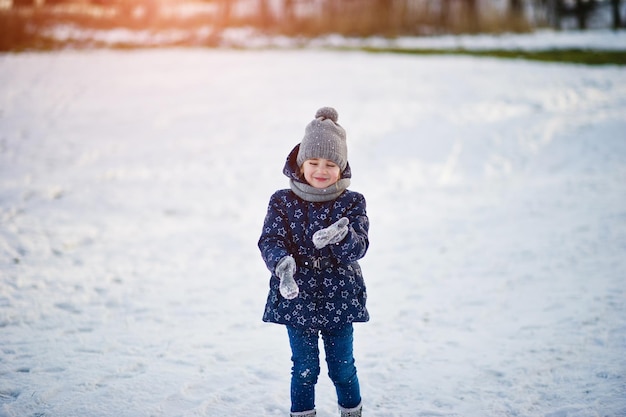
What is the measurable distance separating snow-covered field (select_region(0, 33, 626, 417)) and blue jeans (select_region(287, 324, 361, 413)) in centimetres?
56

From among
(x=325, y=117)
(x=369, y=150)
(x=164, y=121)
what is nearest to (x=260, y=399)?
(x=325, y=117)

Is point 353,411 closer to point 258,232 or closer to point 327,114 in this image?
point 327,114

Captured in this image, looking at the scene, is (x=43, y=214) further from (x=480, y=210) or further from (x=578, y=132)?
(x=578, y=132)

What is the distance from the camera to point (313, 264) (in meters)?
2.62

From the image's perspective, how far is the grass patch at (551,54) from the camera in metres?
15.6

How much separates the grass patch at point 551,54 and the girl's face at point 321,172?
49.7 ft

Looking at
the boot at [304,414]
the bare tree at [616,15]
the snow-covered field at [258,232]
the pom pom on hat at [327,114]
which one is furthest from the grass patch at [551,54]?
the boot at [304,414]

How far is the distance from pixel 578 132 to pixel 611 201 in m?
3.38

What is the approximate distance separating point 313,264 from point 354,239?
259 millimetres

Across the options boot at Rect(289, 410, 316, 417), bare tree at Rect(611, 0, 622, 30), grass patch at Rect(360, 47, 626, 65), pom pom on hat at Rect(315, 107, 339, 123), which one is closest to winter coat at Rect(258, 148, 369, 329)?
pom pom on hat at Rect(315, 107, 339, 123)

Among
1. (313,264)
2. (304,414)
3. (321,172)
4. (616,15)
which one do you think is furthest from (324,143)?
(616,15)

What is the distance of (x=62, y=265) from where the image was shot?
5582mm

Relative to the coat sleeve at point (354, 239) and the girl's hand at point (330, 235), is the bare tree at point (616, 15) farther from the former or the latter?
the girl's hand at point (330, 235)

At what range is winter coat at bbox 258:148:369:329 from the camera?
260 centimetres
